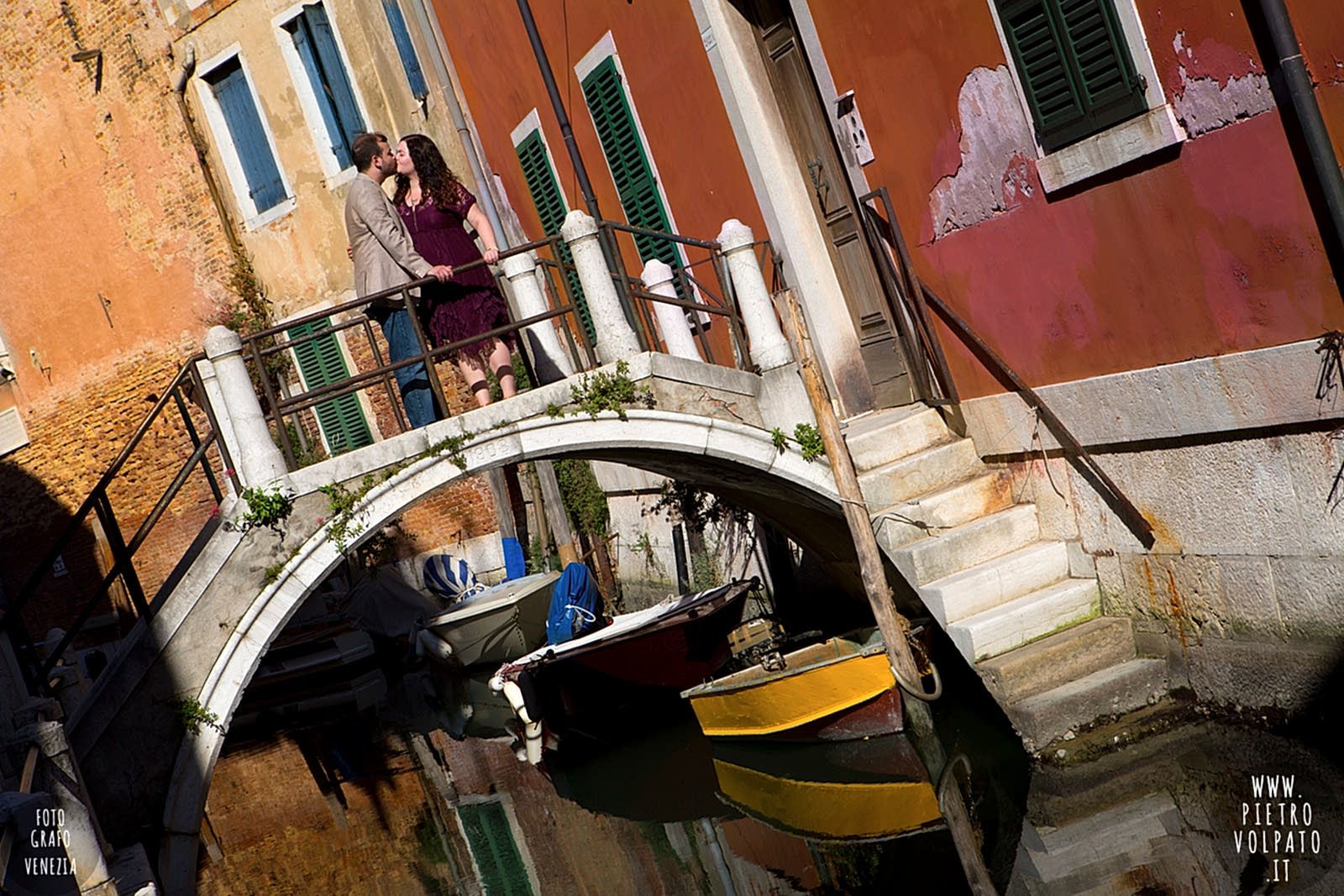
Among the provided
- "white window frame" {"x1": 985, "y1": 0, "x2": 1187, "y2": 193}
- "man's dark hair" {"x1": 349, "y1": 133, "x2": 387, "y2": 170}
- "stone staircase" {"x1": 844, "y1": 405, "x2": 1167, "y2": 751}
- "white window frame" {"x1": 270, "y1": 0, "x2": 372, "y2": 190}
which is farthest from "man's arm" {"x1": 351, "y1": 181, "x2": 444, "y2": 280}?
"white window frame" {"x1": 270, "y1": 0, "x2": 372, "y2": 190}

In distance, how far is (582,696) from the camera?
36.4ft

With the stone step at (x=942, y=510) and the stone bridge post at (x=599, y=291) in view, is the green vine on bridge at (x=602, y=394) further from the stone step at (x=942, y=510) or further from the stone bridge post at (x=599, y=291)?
the stone step at (x=942, y=510)

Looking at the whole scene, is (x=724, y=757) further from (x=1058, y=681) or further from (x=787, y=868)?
(x=1058, y=681)

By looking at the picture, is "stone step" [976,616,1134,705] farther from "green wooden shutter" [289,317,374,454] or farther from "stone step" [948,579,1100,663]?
"green wooden shutter" [289,317,374,454]

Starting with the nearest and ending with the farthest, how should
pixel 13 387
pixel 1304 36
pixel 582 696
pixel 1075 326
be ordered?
pixel 1304 36, pixel 1075 326, pixel 582 696, pixel 13 387

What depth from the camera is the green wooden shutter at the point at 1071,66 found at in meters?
6.29

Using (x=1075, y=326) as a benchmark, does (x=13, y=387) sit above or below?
above

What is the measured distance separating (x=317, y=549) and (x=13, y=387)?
1458 cm

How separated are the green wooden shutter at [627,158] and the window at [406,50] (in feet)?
14.1

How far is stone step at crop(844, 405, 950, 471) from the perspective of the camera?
838cm

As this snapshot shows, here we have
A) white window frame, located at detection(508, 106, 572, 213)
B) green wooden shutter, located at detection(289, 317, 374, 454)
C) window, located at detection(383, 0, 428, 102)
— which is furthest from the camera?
green wooden shutter, located at detection(289, 317, 374, 454)

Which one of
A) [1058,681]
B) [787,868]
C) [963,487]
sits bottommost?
[787,868]

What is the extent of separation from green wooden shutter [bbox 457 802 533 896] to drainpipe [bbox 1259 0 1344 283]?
550 centimetres

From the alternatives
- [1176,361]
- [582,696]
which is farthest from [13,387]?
[1176,361]
